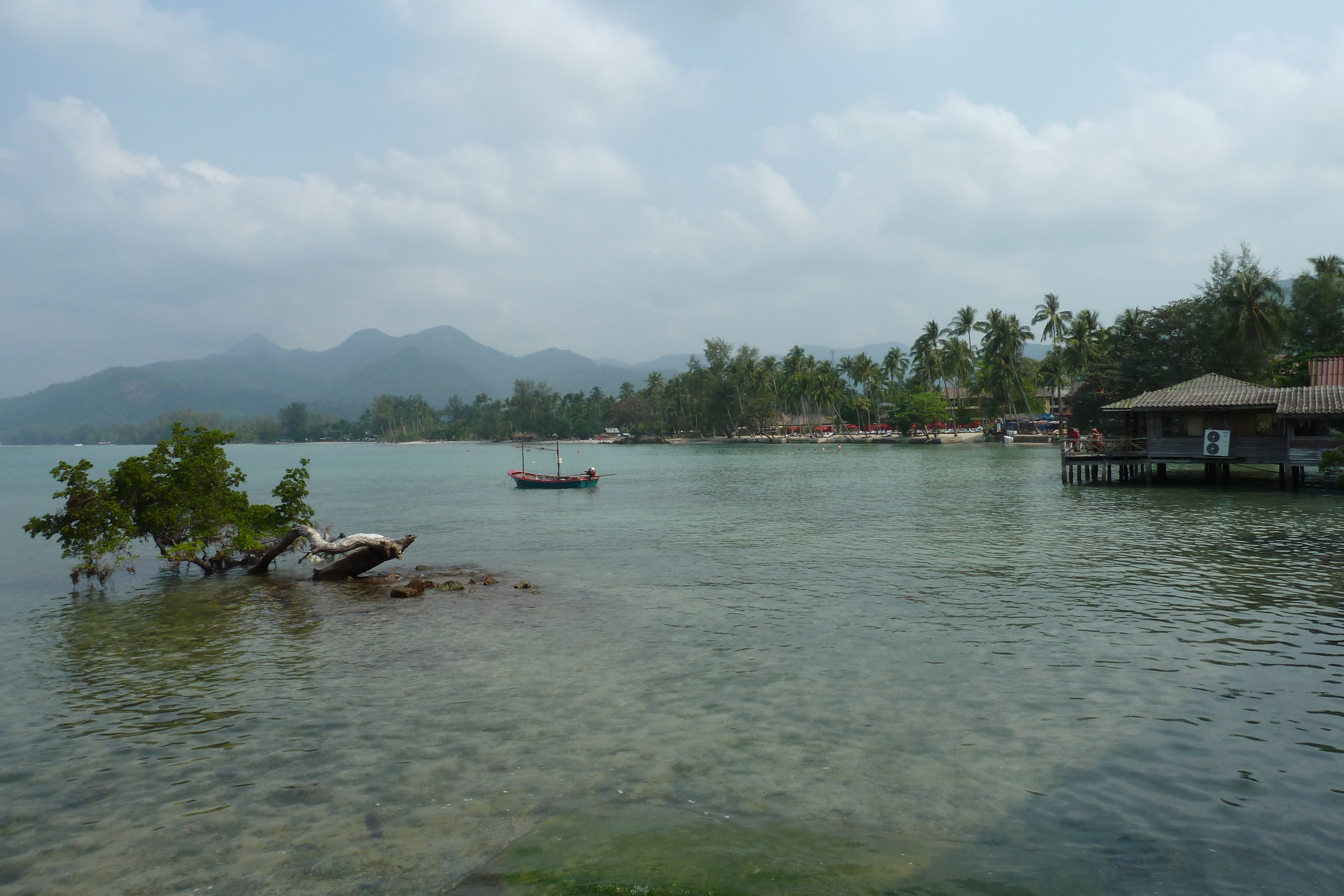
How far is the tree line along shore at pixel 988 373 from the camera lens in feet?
179

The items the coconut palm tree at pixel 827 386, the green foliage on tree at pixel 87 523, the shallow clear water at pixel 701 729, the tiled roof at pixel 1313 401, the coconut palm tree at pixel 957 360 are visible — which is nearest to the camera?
the shallow clear water at pixel 701 729

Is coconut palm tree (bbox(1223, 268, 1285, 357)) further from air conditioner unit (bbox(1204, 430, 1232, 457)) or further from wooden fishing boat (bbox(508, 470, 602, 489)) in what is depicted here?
wooden fishing boat (bbox(508, 470, 602, 489))

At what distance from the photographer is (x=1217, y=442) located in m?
37.8

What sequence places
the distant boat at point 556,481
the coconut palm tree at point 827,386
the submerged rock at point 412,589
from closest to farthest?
the submerged rock at point 412,589, the distant boat at point 556,481, the coconut palm tree at point 827,386

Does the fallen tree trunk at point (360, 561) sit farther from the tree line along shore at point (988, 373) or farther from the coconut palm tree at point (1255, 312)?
the coconut palm tree at point (1255, 312)

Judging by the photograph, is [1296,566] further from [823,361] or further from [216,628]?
[823,361]

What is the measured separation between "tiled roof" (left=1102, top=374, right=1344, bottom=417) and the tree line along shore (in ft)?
35.7

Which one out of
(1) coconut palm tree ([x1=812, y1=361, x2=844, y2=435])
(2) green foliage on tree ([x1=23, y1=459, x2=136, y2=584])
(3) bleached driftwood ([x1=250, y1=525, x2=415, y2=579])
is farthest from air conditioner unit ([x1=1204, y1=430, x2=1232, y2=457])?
(1) coconut palm tree ([x1=812, y1=361, x2=844, y2=435])

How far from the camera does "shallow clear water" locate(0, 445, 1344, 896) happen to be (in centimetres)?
640

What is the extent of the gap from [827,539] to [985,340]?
75962 mm

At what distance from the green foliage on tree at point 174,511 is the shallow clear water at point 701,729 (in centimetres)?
121

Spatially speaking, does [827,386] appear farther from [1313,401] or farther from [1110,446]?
[1313,401]

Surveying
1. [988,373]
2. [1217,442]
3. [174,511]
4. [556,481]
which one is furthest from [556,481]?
[988,373]

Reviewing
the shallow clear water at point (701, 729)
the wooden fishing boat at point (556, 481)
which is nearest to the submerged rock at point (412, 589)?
the shallow clear water at point (701, 729)
